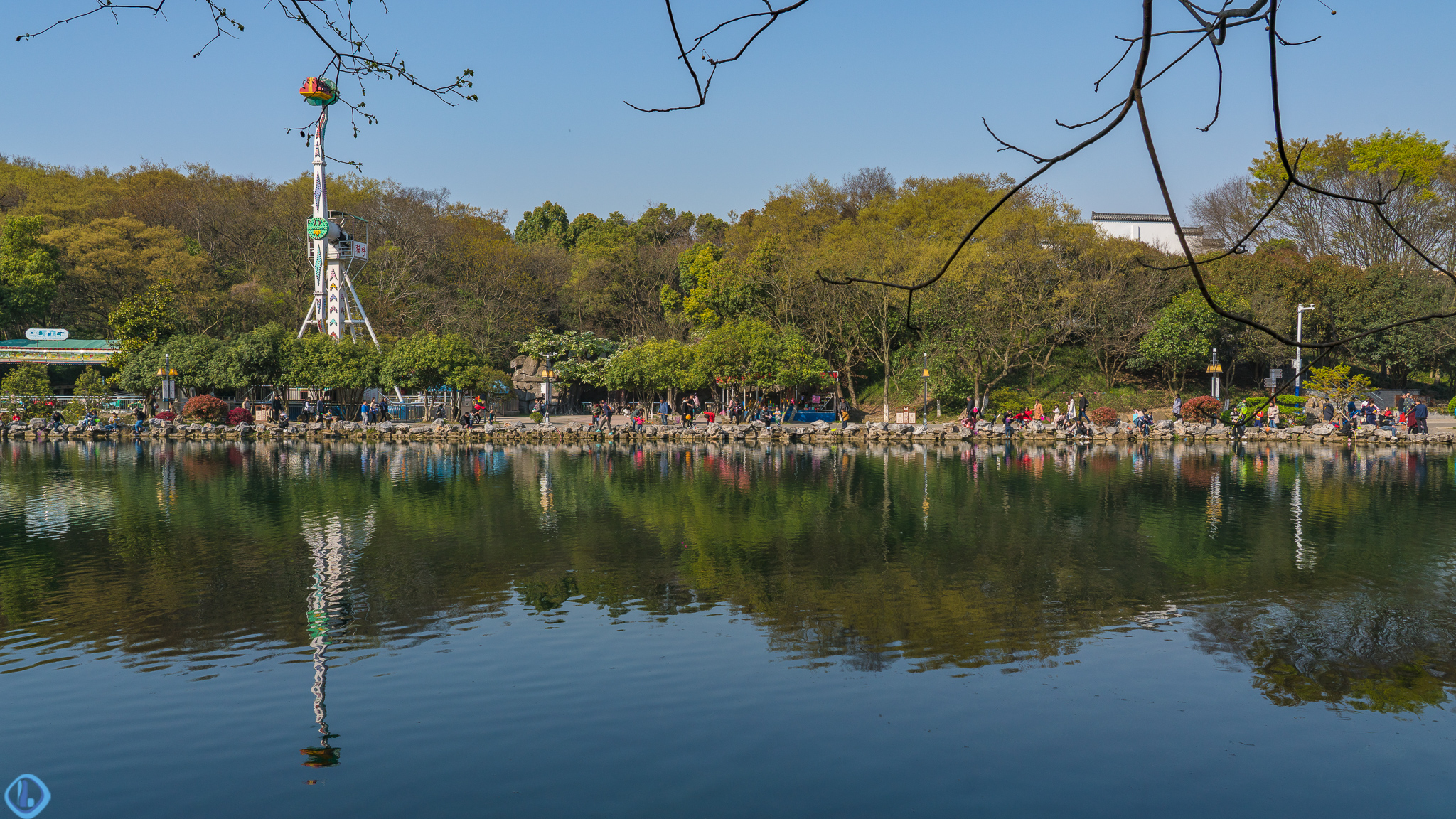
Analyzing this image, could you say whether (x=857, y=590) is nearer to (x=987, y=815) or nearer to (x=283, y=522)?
(x=987, y=815)

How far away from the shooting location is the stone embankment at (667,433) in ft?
116

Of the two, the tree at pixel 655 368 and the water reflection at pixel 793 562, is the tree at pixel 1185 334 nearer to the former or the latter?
the water reflection at pixel 793 562

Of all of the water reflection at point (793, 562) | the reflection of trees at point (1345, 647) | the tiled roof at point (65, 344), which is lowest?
the reflection of trees at point (1345, 647)

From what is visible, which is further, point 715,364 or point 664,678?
point 715,364

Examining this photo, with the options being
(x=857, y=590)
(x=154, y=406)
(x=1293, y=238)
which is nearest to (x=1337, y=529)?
(x=857, y=590)

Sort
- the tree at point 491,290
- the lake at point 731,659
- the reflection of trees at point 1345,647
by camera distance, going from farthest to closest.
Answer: the tree at point 491,290 → the reflection of trees at point 1345,647 → the lake at point 731,659

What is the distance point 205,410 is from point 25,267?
51.3ft

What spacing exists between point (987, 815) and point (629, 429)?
107ft

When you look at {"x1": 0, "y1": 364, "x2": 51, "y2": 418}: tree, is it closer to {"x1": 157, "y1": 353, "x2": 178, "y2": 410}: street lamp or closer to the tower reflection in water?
{"x1": 157, "y1": 353, "x2": 178, "y2": 410}: street lamp

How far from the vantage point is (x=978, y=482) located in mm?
22844

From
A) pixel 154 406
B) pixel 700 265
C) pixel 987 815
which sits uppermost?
pixel 700 265

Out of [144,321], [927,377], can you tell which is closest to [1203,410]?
[927,377]

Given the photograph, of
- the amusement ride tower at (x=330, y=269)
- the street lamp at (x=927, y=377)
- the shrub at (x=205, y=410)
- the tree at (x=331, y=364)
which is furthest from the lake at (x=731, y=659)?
the amusement ride tower at (x=330, y=269)

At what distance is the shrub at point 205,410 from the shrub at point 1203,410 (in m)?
38.3
